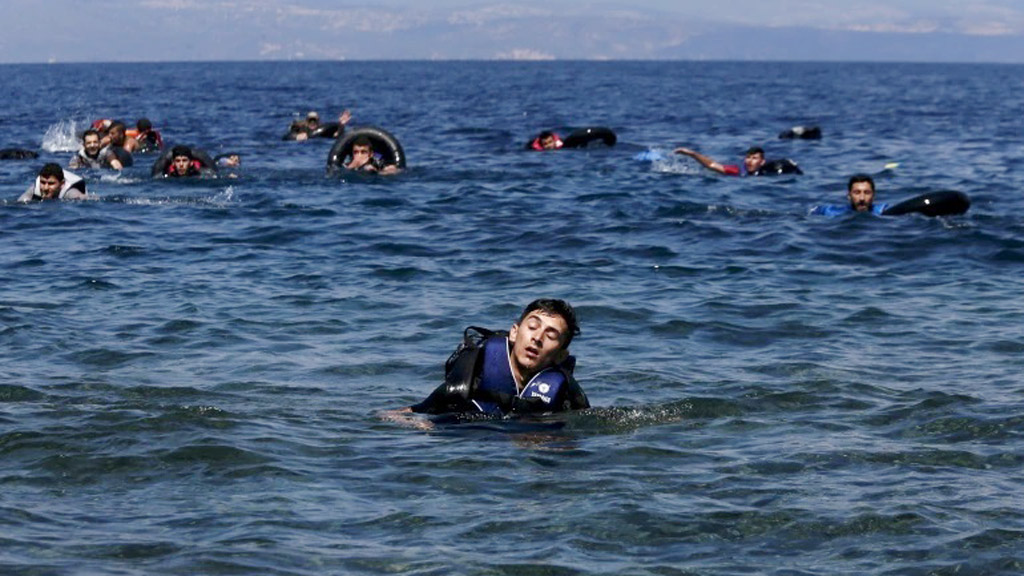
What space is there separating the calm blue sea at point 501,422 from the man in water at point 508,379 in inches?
7.5

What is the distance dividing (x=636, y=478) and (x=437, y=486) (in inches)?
43.3

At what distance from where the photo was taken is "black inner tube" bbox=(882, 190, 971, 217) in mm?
19312

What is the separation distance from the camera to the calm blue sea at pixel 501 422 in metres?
7.34

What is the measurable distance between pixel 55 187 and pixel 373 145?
21.1 ft

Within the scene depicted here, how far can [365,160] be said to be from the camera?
24.9 m

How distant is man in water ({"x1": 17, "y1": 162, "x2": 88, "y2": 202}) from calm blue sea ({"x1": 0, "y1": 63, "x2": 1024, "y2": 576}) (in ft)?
1.08

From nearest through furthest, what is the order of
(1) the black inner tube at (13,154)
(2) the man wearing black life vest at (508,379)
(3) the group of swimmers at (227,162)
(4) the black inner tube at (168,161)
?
(2) the man wearing black life vest at (508,379), (3) the group of swimmers at (227,162), (4) the black inner tube at (168,161), (1) the black inner tube at (13,154)

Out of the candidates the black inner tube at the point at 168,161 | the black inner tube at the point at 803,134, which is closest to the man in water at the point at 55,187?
the black inner tube at the point at 168,161

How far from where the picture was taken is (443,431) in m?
9.27

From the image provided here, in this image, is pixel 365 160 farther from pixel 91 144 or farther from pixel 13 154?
pixel 13 154

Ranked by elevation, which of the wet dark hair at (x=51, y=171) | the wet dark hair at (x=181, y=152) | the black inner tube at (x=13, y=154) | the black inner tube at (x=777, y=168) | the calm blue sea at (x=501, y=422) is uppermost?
the wet dark hair at (x=181, y=152)

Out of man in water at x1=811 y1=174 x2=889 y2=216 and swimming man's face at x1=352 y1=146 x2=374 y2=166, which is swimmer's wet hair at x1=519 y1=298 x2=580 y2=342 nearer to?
man in water at x1=811 y1=174 x2=889 y2=216

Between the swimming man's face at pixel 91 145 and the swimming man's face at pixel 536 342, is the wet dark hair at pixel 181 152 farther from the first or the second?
the swimming man's face at pixel 536 342

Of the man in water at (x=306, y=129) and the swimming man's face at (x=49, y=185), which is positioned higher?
the man in water at (x=306, y=129)
